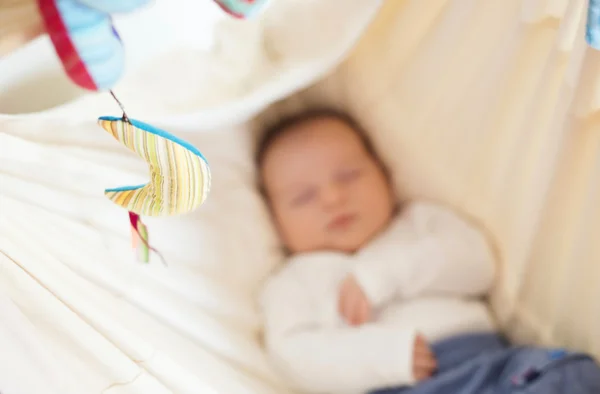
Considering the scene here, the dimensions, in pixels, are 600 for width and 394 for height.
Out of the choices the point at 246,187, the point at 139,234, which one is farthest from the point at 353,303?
the point at 139,234

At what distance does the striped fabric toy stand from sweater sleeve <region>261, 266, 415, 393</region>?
0.44 meters

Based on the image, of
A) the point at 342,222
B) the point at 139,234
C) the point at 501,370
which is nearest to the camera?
the point at 139,234

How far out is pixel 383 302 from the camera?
97 centimetres

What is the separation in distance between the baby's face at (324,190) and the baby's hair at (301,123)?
0.02 metres

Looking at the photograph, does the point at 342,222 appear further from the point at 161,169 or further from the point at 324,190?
the point at 161,169

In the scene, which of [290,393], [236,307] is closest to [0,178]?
[236,307]

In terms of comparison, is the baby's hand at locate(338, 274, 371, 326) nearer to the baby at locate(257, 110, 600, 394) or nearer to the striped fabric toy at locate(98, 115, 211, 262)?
the baby at locate(257, 110, 600, 394)

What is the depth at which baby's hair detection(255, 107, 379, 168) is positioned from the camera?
3.60 ft

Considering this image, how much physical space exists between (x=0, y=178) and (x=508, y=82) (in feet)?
2.15

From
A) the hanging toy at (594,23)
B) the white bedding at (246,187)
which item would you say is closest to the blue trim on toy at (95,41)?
the white bedding at (246,187)

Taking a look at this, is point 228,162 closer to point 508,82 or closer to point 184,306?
point 184,306

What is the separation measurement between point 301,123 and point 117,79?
65 cm

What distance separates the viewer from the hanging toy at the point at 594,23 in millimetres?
498

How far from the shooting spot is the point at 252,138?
1.10m
